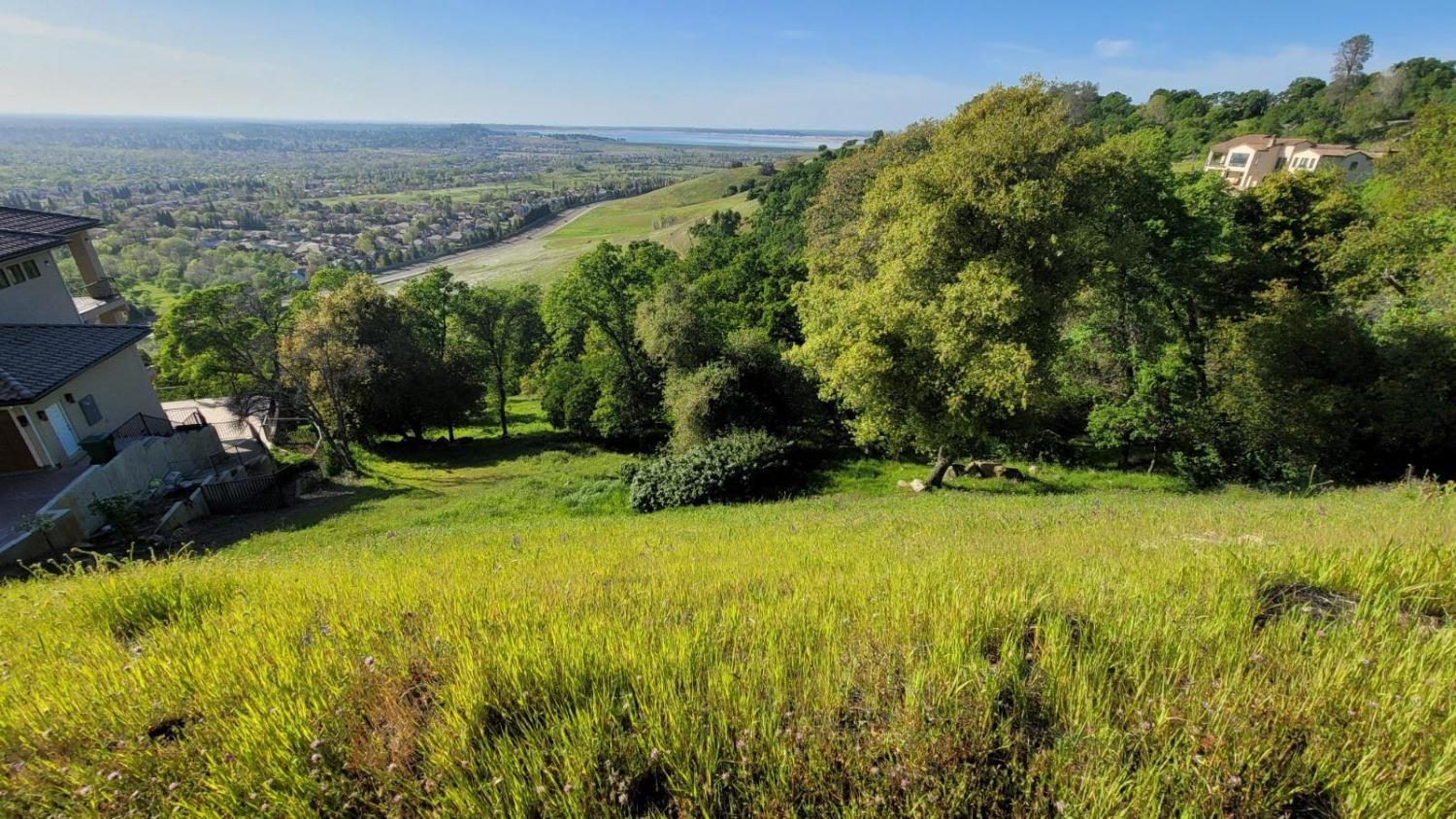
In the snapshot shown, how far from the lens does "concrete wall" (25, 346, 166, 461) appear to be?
1745cm

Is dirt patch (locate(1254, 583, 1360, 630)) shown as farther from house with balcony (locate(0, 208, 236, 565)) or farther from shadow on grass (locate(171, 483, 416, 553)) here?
house with balcony (locate(0, 208, 236, 565))

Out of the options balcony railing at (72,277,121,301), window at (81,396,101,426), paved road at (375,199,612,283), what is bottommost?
paved road at (375,199,612,283)

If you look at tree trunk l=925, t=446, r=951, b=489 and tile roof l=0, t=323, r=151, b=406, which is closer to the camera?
tile roof l=0, t=323, r=151, b=406

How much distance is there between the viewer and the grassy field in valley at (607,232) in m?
116

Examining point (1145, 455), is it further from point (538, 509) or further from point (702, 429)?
point (538, 509)

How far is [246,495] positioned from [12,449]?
5.63 m

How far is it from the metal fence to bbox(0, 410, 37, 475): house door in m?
4.20

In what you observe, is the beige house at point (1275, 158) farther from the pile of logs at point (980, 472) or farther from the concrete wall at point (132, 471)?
the concrete wall at point (132, 471)

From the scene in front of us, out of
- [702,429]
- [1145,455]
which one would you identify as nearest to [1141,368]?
[1145,455]

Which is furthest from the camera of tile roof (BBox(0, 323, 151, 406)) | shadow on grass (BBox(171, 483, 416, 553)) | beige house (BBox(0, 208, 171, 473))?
beige house (BBox(0, 208, 171, 473))

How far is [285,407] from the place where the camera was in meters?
28.6

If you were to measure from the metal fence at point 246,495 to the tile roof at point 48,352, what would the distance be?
4.96 metres

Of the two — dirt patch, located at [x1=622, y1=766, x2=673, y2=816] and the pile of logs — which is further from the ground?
dirt patch, located at [x1=622, y1=766, x2=673, y2=816]

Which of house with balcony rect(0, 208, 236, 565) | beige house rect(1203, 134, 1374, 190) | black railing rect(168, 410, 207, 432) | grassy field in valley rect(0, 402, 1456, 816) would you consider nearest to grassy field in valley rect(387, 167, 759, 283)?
beige house rect(1203, 134, 1374, 190)
